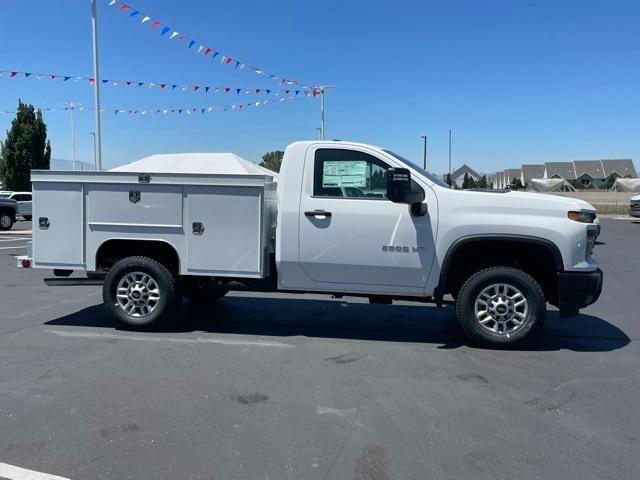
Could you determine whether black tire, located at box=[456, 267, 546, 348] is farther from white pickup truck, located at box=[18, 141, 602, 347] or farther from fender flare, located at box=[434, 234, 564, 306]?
fender flare, located at box=[434, 234, 564, 306]

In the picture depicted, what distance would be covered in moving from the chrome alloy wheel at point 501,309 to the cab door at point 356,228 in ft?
2.19

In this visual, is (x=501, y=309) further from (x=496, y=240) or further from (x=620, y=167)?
(x=620, y=167)

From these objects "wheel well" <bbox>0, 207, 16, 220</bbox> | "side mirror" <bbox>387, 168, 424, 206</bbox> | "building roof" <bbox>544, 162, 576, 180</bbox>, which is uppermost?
"building roof" <bbox>544, 162, 576, 180</bbox>

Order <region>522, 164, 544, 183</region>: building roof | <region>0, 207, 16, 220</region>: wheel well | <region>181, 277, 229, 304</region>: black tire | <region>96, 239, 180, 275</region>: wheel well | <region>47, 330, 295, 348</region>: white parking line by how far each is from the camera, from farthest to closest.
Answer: <region>522, 164, 544, 183</region>: building roof
<region>0, 207, 16, 220</region>: wheel well
<region>181, 277, 229, 304</region>: black tire
<region>96, 239, 180, 275</region>: wheel well
<region>47, 330, 295, 348</region>: white parking line

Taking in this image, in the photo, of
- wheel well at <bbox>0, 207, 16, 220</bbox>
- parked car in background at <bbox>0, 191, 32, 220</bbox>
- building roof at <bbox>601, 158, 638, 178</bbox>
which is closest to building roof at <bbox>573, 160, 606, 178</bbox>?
building roof at <bbox>601, 158, 638, 178</bbox>

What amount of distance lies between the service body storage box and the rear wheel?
790 inches

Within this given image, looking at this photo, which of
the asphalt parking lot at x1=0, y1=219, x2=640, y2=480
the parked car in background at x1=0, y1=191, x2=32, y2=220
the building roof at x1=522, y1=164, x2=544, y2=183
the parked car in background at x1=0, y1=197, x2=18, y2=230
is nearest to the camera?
the asphalt parking lot at x1=0, y1=219, x2=640, y2=480

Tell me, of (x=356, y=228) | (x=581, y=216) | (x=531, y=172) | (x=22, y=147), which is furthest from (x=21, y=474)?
(x=531, y=172)

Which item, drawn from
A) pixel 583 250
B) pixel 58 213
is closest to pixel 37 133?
pixel 58 213

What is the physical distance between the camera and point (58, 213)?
21.7ft

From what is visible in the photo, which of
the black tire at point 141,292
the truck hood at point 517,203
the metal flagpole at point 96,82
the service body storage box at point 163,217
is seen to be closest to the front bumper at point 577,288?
the truck hood at point 517,203

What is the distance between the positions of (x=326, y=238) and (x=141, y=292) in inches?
89.4

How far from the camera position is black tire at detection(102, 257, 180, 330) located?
6.54 meters

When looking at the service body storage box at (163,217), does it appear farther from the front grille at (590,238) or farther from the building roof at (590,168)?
the building roof at (590,168)
